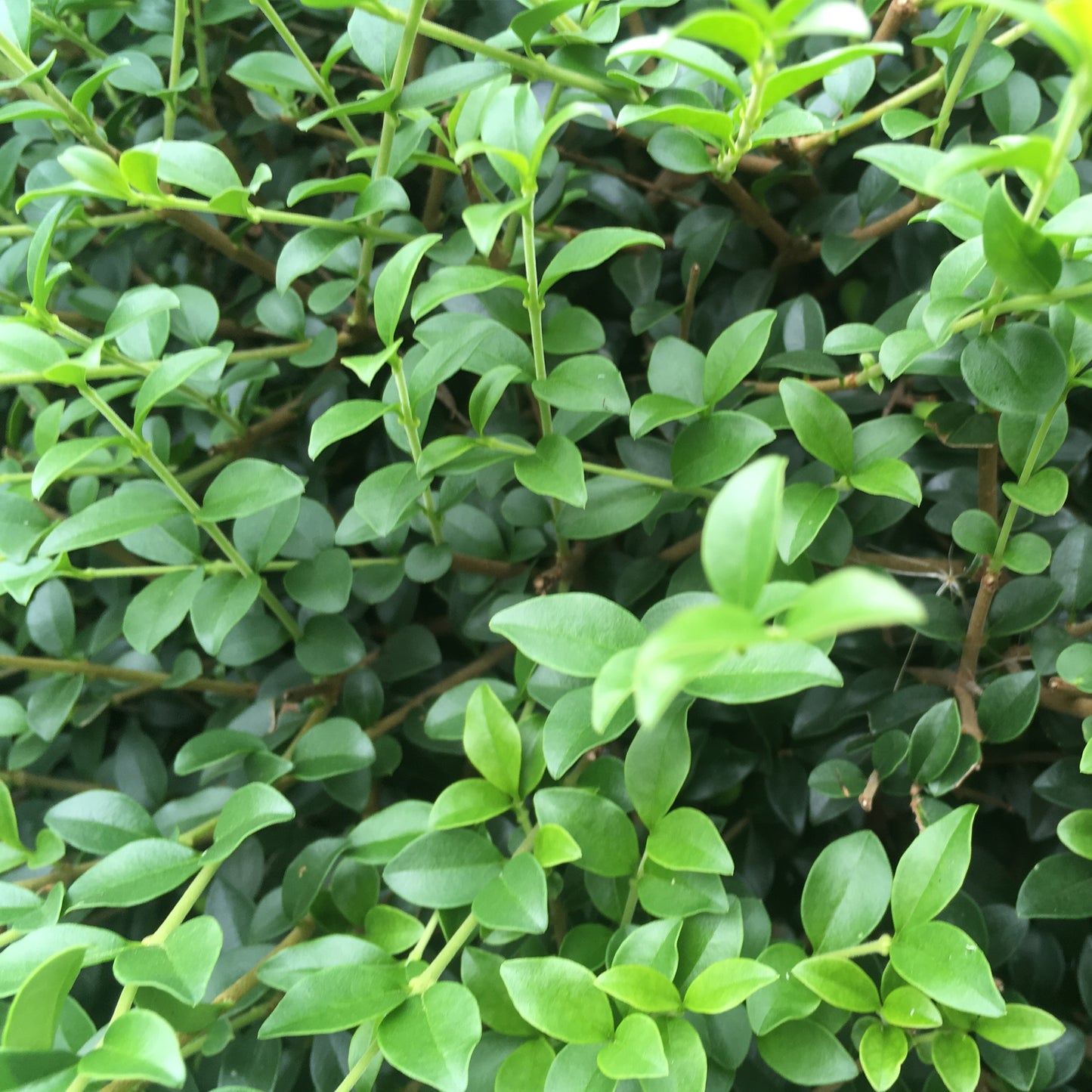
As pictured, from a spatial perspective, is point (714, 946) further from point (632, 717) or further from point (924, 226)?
point (924, 226)

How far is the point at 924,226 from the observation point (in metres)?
0.70

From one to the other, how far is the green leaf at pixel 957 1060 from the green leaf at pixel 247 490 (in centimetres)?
48

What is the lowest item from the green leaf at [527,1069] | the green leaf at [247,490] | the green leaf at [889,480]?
the green leaf at [527,1069]

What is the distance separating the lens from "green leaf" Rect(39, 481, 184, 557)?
1.82ft

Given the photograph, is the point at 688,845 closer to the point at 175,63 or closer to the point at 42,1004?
the point at 42,1004

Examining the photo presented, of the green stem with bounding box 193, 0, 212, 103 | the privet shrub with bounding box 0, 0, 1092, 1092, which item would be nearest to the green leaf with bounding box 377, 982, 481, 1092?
the privet shrub with bounding box 0, 0, 1092, 1092

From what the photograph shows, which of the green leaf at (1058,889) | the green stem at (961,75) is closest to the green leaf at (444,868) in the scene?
the green leaf at (1058,889)

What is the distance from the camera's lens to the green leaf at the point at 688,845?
0.47 metres

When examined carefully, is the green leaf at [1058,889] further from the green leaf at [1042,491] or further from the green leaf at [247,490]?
the green leaf at [247,490]

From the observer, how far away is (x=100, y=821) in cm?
59

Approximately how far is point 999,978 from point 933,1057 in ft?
0.56

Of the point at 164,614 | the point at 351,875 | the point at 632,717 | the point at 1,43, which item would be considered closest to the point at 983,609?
the point at 632,717

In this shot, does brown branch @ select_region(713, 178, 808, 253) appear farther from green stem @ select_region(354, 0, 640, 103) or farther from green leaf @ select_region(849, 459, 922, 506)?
green leaf @ select_region(849, 459, 922, 506)

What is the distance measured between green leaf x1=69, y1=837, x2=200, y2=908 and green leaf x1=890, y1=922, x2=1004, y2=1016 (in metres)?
0.39
